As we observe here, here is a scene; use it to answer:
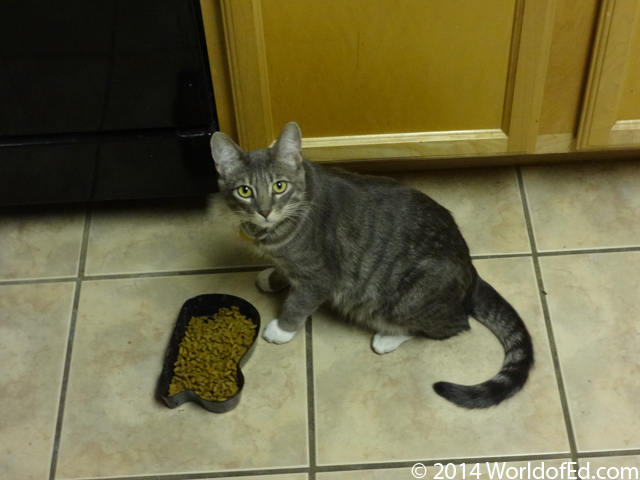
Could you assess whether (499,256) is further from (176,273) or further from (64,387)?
(64,387)

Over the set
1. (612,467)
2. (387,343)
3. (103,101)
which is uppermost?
(103,101)

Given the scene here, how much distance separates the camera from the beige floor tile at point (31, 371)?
1.54 metres

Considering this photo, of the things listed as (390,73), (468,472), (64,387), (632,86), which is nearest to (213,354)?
(64,387)

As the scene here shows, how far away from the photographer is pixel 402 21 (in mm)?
1453

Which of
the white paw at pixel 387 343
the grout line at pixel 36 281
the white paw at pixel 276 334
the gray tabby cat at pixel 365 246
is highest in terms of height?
the gray tabby cat at pixel 365 246

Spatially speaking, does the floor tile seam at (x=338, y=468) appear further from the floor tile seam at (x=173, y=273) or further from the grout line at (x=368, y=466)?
the floor tile seam at (x=173, y=273)

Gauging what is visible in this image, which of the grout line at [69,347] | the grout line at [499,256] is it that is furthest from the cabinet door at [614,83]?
the grout line at [69,347]

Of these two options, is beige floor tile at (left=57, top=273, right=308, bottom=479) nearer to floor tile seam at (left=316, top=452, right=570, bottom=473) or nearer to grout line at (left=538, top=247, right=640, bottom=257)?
floor tile seam at (left=316, top=452, right=570, bottom=473)

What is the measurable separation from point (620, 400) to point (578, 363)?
0.13 meters

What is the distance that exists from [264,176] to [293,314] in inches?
15.0

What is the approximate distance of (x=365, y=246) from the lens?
5.02 feet

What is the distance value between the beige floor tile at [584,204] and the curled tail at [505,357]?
0.31 m

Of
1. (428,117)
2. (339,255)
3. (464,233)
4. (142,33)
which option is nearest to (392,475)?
(339,255)

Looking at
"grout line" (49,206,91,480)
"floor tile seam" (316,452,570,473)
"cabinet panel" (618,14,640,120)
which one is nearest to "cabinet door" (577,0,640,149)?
"cabinet panel" (618,14,640,120)
